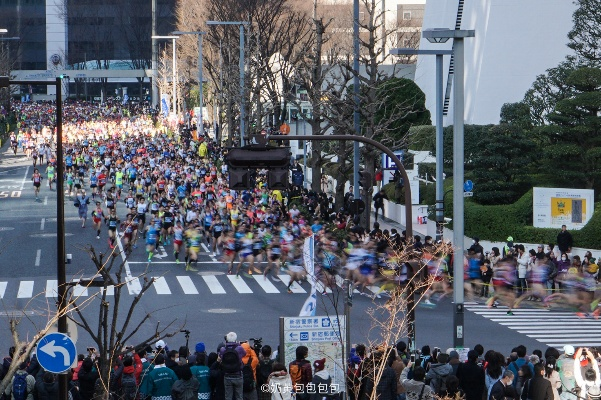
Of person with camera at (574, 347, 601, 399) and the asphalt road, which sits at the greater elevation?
person with camera at (574, 347, 601, 399)

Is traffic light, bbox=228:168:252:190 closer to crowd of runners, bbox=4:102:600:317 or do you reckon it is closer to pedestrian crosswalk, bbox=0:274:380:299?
crowd of runners, bbox=4:102:600:317

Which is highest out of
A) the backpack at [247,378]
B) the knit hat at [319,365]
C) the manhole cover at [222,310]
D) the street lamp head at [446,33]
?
the street lamp head at [446,33]

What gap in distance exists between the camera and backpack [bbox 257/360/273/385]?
47.8ft

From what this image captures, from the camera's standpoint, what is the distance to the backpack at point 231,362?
14081mm

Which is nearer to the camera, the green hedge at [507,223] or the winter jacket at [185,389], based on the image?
the winter jacket at [185,389]

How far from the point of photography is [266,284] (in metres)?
27.8

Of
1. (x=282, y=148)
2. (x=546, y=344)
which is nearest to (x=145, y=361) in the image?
(x=282, y=148)

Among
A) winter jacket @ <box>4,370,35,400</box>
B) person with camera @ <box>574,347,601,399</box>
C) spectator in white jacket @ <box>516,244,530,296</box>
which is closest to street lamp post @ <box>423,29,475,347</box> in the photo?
person with camera @ <box>574,347,601,399</box>

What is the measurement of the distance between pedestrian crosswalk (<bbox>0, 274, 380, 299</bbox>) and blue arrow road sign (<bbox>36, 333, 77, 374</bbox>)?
14.3 m

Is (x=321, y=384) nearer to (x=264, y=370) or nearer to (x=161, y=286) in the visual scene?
(x=264, y=370)

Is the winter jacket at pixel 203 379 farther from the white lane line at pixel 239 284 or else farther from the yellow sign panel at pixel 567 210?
the yellow sign panel at pixel 567 210

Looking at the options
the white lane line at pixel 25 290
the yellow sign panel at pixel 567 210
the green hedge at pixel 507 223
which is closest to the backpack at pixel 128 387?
the white lane line at pixel 25 290

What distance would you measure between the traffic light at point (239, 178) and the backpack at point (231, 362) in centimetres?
294

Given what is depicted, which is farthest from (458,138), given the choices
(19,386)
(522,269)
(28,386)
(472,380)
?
(522,269)
